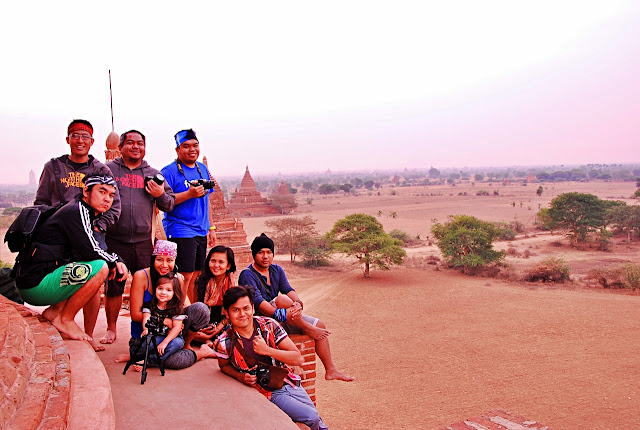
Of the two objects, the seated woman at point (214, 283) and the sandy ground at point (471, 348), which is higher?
the seated woman at point (214, 283)

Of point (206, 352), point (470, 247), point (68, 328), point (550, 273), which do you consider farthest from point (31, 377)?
point (470, 247)

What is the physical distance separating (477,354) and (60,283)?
9720 mm

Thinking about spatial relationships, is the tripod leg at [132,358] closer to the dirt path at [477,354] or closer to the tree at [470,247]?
the dirt path at [477,354]

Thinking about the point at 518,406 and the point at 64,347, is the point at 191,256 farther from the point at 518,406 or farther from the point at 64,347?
the point at 518,406

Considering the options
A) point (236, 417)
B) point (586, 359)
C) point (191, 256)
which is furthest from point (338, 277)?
point (236, 417)

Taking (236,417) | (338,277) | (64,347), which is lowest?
(338,277)

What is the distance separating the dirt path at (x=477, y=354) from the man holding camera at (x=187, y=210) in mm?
4164

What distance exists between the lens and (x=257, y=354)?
3.68m

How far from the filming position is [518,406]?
8.19m

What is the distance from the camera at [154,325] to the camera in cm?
376

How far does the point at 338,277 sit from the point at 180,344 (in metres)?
17.2

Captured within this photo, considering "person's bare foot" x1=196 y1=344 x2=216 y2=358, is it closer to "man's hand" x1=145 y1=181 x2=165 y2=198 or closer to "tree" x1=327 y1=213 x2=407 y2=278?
"man's hand" x1=145 y1=181 x2=165 y2=198

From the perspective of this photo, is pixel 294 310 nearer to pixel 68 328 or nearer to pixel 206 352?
pixel 206 352

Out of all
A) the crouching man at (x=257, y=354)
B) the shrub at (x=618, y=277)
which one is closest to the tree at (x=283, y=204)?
the shrub at (x=618, y=277)
